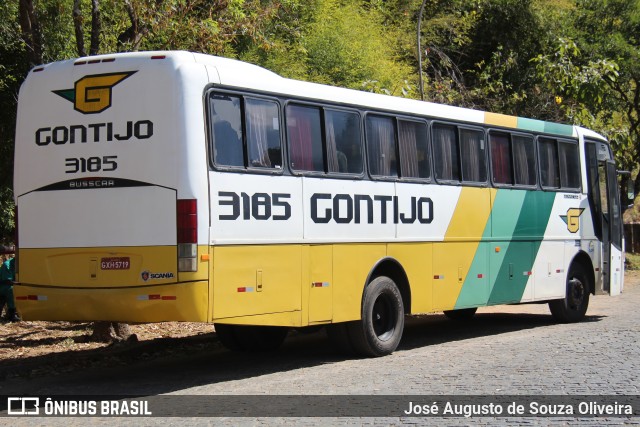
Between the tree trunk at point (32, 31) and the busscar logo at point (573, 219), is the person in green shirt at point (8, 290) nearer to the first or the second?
the tree trunk at point (32, 31)

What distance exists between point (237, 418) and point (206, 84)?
3.47 meters

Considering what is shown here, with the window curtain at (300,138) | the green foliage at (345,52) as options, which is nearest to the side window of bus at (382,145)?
the window curtain at (300,138)

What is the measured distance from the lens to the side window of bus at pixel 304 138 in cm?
1123

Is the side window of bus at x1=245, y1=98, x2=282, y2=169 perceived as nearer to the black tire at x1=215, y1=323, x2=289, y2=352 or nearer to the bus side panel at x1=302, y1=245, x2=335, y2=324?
the bus side panel at x1=302, y1=245, x2=335, y2=324

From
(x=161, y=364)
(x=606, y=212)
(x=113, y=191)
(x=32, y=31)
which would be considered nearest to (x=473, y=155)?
(x=606, y=212)

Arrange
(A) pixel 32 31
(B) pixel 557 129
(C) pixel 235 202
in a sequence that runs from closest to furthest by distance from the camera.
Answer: (C) pixel 235 202 < (A) pixel 32 31 < (B) pixel 557 129

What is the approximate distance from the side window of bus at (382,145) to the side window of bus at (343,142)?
0.76 ft

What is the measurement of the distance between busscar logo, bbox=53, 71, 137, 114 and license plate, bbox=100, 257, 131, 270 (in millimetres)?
1537

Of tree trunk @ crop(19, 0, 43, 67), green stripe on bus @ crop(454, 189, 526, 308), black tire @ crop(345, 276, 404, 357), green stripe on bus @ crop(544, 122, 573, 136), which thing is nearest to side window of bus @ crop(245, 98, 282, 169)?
black tire @ crop(345, 276, 404, 357)

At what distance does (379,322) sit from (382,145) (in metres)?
2.25


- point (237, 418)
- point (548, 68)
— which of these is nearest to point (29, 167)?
point (237, 418)

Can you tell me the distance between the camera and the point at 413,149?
1327cm

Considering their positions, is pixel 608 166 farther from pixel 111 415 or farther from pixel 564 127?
pixel 111 415

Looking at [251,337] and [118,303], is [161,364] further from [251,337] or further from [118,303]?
[118,303]
